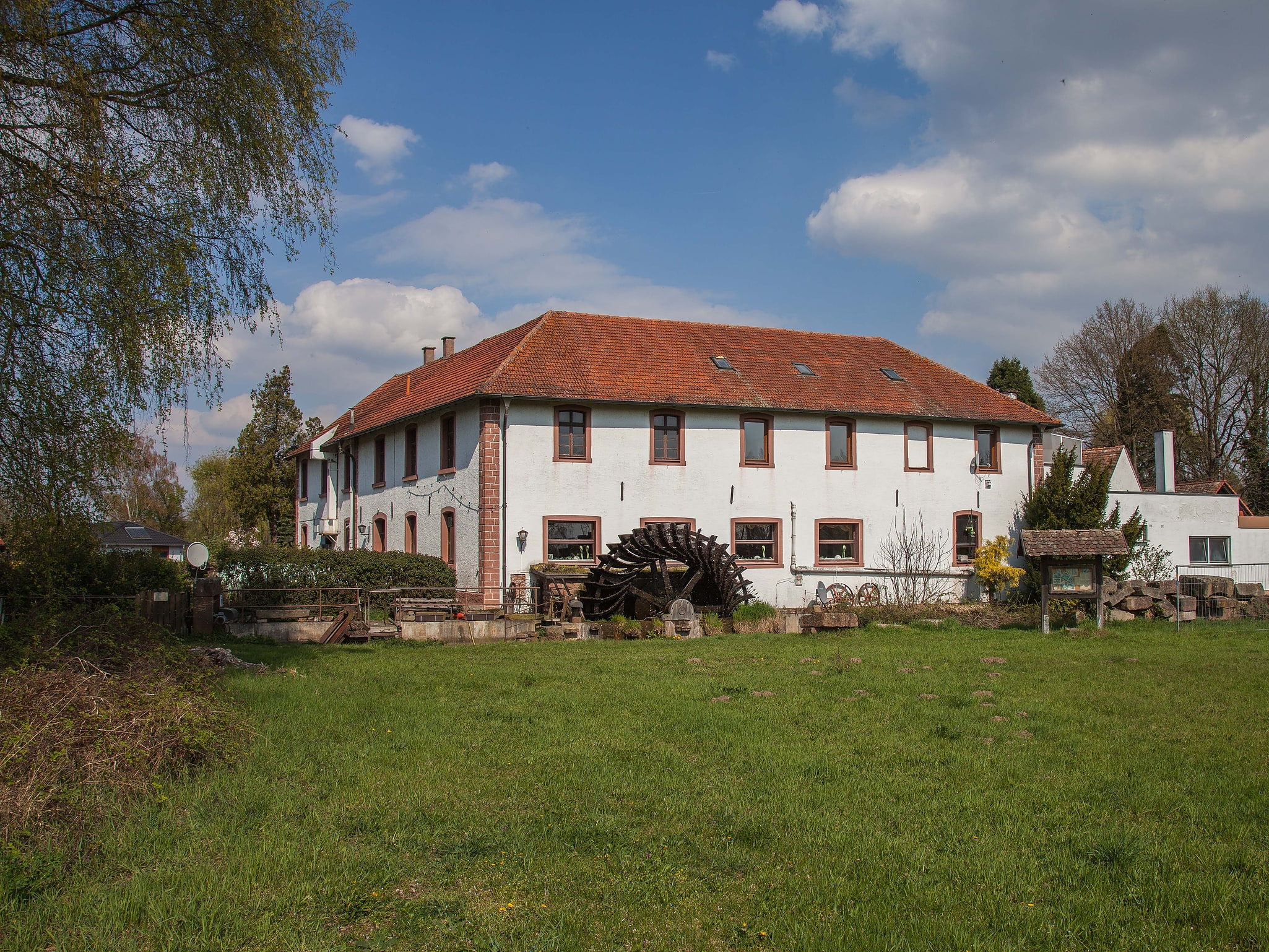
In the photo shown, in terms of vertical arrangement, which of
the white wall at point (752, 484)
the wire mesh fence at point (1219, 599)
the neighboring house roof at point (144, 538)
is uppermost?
the white wall at point (752, 484)

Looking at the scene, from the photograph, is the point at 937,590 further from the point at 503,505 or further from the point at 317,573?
the point at 317,573

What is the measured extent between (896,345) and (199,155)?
86.9ft

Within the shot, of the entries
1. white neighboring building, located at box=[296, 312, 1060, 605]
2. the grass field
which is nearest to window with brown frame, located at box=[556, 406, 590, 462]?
white neighboring building, located at box=[296, 312, 1060, 605]

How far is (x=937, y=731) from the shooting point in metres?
8.65

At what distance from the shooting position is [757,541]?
24828 millimetres

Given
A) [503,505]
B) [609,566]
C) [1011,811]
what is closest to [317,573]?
[503,505]

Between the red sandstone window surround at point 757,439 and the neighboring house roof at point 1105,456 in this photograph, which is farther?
the neighboring house roof at point 1105,456

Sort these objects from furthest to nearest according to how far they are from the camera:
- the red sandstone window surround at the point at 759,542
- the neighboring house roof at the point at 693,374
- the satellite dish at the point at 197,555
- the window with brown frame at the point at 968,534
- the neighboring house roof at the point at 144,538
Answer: the neighboring house roof at the point at 144,538, the window with brown frame at the point at 968,534, the red sandstone window surround at the point at 759,542, the neighboring house roof at the point at 693,374, the satellite dish at the point at 197,555

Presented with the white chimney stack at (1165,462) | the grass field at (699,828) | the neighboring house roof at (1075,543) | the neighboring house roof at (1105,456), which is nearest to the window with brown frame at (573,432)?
the neighboring house roof at (1075,543)

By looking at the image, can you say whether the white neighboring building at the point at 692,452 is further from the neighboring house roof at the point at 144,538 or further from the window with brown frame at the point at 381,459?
the neighboring house roof at the point at 144,538

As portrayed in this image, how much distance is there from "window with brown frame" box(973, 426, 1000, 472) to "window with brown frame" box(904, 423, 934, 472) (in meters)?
1.65

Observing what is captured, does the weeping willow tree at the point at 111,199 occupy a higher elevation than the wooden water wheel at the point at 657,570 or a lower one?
higher

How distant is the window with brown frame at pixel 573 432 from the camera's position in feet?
76.8

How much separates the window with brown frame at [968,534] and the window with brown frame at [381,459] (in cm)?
1630
